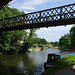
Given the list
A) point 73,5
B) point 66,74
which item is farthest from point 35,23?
point 66,74

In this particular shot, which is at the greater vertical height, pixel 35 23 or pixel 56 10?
pixel 56 10

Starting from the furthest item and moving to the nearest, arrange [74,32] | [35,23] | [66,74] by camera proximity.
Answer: [74,32], [35,23], [66,74]

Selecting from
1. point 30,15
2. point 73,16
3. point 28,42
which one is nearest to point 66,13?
point 73,16

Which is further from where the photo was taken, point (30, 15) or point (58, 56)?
point (58, 56)

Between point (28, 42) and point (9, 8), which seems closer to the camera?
point (9, 8)

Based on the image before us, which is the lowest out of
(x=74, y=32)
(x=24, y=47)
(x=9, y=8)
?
(x=24, y=47)

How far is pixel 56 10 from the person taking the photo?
10.3 m

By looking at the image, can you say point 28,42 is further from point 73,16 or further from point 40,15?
point 73,16

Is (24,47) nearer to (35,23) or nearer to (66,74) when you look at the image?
(35,23)

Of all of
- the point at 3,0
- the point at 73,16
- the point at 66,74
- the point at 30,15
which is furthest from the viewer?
the point at 30,15

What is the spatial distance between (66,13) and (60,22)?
3.21 feet

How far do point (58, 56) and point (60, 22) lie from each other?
6.28 metres

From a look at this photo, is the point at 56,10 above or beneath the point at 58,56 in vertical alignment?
above

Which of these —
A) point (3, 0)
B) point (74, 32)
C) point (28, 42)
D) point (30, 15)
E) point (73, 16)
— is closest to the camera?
point (3, 0)
